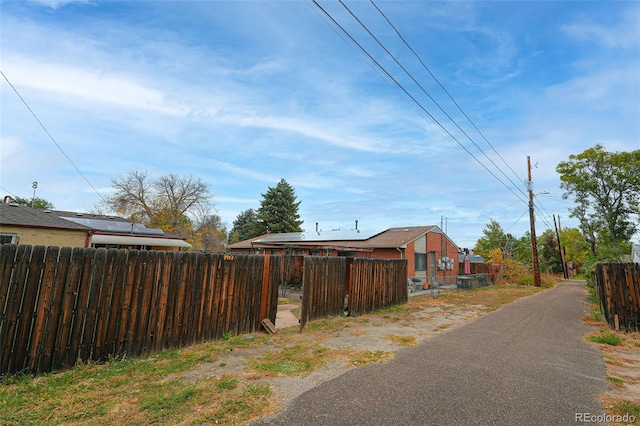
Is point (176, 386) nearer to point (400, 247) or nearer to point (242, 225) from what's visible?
point (400, 247)

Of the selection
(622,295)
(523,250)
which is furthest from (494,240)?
(622,295)

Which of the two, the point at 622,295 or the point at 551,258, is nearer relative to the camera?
the point at 622,295

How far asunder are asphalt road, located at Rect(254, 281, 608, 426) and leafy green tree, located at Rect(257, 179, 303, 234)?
38.8 meters

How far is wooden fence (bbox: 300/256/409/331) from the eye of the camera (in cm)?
835

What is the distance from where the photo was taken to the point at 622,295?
8.23 meters

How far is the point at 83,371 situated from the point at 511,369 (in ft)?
21.9

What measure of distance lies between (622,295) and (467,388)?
761cm

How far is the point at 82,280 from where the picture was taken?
4.55m

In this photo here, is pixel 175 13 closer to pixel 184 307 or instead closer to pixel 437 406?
pixel 184 307

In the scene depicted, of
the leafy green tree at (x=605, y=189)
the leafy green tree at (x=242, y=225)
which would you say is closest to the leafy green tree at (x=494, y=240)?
the leafy green tree at (x=605, y=189)

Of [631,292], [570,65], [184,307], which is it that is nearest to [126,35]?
→ [184,307]

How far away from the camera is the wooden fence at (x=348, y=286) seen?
835 cm

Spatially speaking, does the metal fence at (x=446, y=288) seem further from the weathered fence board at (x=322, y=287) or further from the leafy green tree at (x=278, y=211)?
the leafy green tree at (x=278, y=211)

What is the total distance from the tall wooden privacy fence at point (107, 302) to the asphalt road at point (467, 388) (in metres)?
3.16
